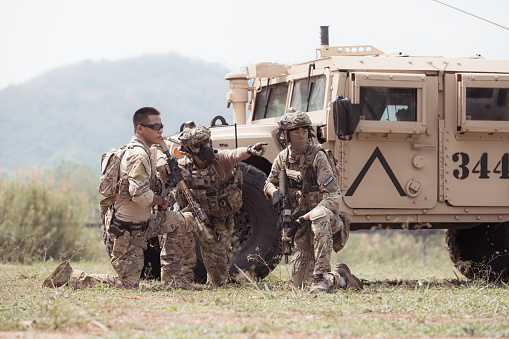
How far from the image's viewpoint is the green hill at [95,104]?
103 meters

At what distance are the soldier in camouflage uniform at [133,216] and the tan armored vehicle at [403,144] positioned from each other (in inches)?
44.9

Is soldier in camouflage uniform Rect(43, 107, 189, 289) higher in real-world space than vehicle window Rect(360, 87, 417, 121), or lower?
lower

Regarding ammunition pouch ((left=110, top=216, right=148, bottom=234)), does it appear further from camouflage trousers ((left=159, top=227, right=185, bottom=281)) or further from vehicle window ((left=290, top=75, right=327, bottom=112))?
vehicle window ((left=290, top=75, right=327, bottom=112))

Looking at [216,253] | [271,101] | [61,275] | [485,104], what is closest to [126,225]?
[61,275]

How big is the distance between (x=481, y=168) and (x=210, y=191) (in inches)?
110

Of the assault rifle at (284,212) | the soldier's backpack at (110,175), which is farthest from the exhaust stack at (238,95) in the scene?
the soldier's backpack at (110,175)

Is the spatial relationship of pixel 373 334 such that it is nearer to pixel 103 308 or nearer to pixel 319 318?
pixel 319 318

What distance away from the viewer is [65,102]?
4732 inches

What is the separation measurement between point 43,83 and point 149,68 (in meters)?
21.1

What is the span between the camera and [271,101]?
30.6 ft

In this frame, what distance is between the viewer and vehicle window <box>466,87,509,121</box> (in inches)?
324

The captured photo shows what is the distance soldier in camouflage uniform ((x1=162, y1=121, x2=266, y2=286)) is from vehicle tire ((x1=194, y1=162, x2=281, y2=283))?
0.36m

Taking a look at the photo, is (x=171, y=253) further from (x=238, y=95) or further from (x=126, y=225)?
(x=238, y=95)

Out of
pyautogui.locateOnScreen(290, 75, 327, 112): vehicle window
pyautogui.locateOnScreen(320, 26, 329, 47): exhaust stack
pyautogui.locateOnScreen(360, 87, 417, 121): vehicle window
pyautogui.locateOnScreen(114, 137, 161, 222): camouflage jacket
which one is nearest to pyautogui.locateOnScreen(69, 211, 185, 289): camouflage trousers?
pyautogui.locateOnScreen(114, 137, 161, 222): camouflage jacket
